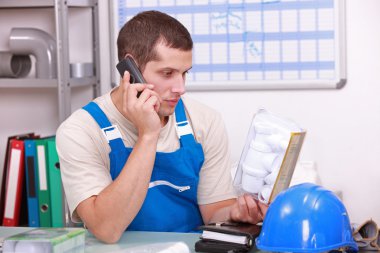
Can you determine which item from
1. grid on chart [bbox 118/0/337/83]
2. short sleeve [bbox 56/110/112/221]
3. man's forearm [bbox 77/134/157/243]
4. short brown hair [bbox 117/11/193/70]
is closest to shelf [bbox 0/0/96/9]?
grid on chart [bbox 118/0/337/83]

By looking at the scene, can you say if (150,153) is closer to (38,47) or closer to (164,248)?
(164,248)

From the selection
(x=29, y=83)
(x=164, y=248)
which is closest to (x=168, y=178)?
(x=164, y=248)

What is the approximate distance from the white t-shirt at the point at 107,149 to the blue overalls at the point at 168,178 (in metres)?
0.03

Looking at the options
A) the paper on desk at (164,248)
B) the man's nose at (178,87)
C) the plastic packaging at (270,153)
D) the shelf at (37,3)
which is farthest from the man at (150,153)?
the shelf at (37,3)

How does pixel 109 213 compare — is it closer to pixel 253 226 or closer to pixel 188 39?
pixel 253 226

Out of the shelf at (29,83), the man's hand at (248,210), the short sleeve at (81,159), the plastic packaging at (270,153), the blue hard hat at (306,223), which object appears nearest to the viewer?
the blue hard hat at (306,223)

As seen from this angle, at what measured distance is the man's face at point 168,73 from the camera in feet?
6.55

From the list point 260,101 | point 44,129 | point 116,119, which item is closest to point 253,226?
point 116,119

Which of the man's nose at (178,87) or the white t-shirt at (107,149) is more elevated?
the man's nose at (178,87)

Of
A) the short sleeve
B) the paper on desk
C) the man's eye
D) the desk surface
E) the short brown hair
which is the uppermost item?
the short brown hair

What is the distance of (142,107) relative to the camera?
196cm

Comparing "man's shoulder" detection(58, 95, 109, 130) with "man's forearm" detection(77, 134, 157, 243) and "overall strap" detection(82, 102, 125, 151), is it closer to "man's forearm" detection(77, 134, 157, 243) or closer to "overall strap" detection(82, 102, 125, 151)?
"overall strap" detection(82, 102, 125, 151)

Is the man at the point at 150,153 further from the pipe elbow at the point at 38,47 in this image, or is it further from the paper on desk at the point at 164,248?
the pipe elbow at the point at 38,47

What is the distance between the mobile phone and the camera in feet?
6.64
